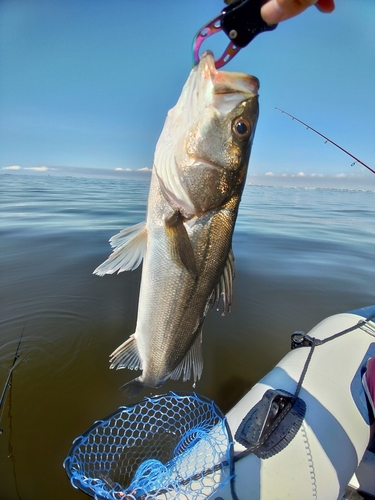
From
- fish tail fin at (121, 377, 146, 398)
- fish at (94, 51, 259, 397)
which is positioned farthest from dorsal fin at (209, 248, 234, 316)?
fish tail fin at (121, 377, 146, 398)

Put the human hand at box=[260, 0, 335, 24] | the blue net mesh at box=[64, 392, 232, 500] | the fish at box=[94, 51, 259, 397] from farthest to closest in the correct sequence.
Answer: the blue net mesh at box=[64, 392, 232, 500]
the fish at box=[94, 51, 259, 397]
the human hand at box=[260, 0, 335, 24]

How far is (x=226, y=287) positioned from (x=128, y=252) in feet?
2.03

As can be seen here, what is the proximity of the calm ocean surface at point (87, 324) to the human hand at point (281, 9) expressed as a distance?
3.25 metres

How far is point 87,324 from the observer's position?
4.14 metres

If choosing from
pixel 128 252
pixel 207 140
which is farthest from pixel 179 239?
pixel 207 140

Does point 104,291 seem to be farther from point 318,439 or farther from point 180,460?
point 318,439

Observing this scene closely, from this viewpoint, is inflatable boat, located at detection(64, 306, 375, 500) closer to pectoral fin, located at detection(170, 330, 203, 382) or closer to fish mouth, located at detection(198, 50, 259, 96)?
pectoral fin, located at detection(170, 330, 203, 382)

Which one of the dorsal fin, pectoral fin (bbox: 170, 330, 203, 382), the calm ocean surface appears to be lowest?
the calm ocean surface

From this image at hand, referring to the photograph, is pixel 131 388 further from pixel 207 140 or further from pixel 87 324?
pixel 87 324

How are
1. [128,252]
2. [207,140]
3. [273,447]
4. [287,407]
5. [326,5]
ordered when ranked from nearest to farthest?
[326,5]
[207,140]
[128,252]
[273,447]
[287,407]

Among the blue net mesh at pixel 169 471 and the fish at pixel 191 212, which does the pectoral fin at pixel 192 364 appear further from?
the blue net mesh at pixel 169 471

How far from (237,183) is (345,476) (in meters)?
2.11

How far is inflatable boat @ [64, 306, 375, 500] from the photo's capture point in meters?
1.78

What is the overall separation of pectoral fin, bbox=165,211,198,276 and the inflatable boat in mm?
1201
